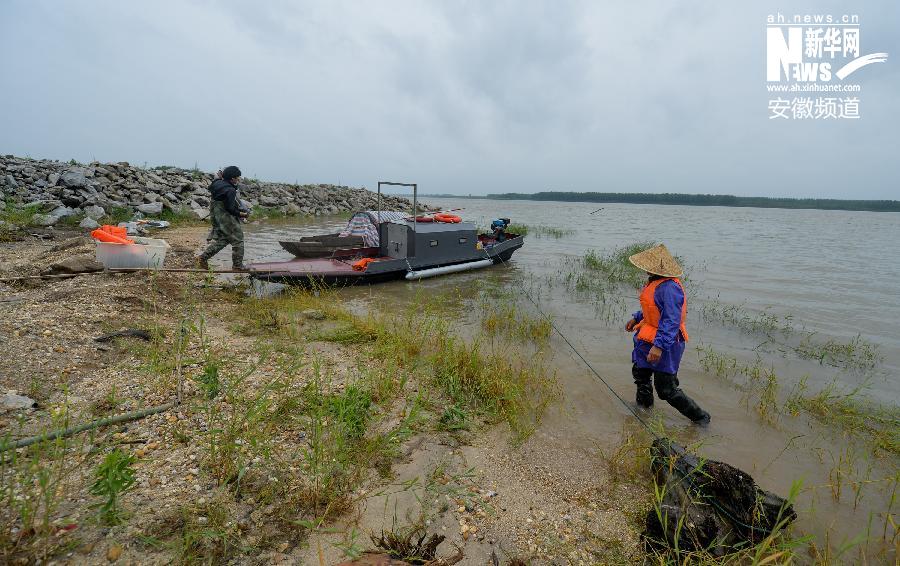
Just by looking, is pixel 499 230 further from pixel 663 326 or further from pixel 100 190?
pixel 100 190

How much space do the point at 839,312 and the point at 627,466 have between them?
892 centimetres

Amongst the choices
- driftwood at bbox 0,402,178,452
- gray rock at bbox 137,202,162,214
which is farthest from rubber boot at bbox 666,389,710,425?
gray rock at bbox 137,202,162,214

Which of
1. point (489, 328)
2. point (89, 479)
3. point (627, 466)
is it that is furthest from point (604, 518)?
point (489, 328)

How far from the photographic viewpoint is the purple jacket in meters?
3.85

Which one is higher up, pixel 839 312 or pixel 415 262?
A: pixel 415 262

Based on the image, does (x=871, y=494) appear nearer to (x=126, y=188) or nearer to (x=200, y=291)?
(x=200, y=291)

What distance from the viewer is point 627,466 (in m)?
3.39

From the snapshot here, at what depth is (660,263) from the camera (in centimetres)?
395

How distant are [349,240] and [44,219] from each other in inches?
398

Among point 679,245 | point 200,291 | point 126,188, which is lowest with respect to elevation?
point 200,291

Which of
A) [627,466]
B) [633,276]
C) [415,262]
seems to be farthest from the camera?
[633,276]

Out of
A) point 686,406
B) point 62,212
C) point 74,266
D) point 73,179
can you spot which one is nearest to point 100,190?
point 73,179

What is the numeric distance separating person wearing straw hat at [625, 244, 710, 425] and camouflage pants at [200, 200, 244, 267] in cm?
771

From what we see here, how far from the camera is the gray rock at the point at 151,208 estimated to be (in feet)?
54.2
